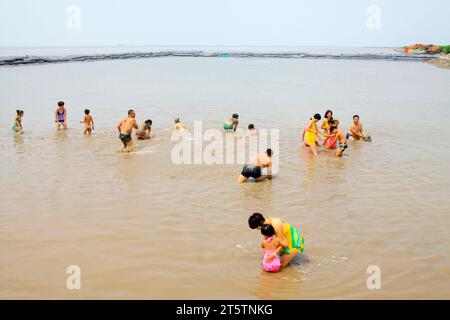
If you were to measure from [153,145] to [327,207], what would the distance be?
22.4ft

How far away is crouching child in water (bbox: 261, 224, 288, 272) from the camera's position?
18.9ft

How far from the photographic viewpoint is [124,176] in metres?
10.0

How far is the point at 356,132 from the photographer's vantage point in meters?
13.8

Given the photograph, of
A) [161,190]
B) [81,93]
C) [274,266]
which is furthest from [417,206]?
[81,93]

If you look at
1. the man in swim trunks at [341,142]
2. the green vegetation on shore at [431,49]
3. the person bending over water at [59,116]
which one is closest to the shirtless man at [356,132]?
the man in swim trunks at [341,142]

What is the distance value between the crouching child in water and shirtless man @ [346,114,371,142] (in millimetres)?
8921

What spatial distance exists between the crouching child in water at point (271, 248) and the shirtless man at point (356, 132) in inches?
351

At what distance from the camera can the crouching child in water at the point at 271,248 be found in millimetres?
5750

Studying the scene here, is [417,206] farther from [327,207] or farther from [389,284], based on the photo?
[389,284]

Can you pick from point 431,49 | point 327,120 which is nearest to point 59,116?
point 327,120

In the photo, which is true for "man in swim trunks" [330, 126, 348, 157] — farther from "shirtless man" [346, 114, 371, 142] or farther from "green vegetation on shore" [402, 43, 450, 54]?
"green vegetation on shore" [402, 43, 450, 54]

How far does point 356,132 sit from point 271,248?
914cm

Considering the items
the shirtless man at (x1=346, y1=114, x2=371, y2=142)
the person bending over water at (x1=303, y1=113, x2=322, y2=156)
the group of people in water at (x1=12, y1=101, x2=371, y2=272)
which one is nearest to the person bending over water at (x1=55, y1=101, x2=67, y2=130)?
the group of people in water at (x1=12, y1=101, x2=371, y2=272)

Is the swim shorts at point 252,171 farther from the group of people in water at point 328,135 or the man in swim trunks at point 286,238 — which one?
the man in swim trunks at point 286,238
